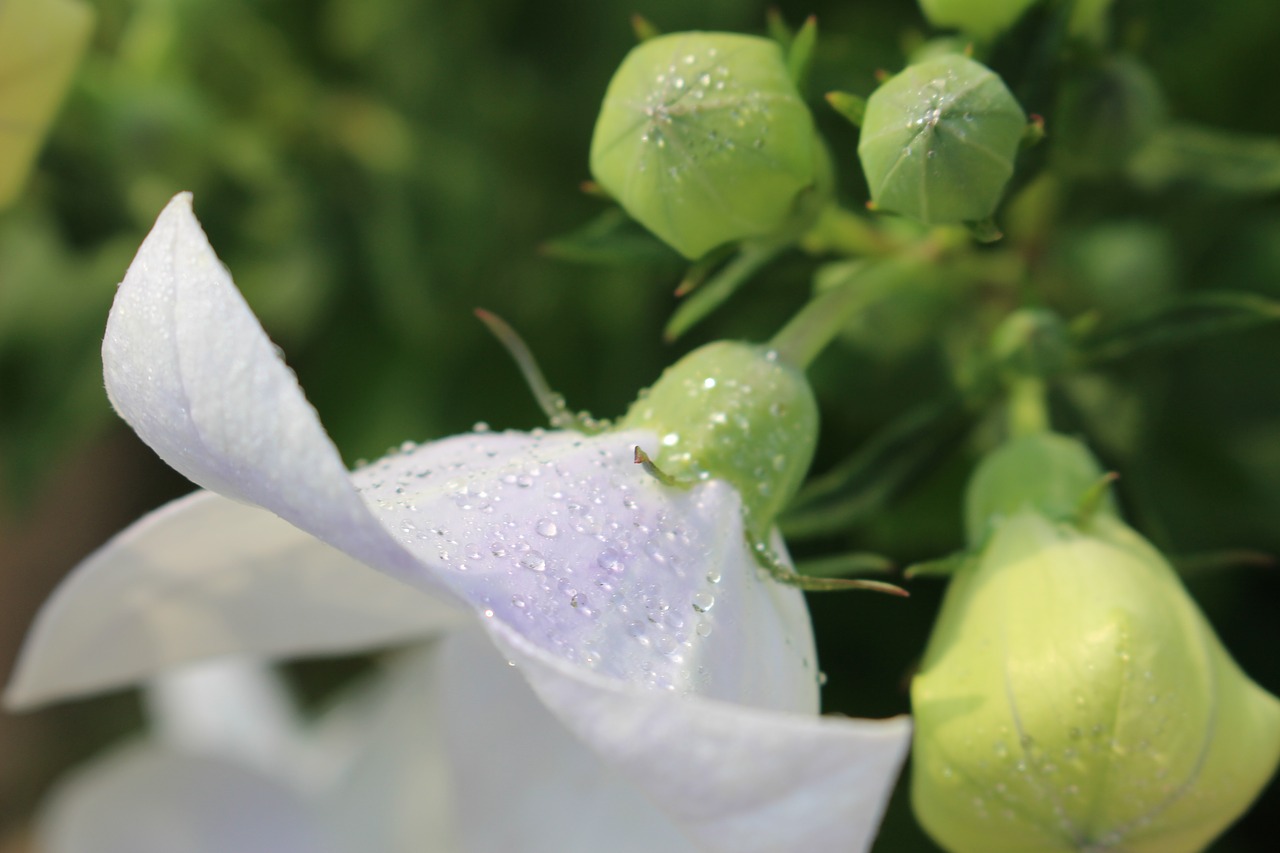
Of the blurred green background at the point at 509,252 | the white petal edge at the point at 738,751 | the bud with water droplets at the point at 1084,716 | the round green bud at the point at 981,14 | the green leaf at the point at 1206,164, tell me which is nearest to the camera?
the white petal edge at the point at 738,751

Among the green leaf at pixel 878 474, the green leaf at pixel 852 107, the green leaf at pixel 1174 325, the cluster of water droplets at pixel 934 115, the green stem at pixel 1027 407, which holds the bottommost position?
the green leaf at pixel 878 474

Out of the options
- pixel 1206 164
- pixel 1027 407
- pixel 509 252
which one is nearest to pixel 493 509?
pixel 1027 407

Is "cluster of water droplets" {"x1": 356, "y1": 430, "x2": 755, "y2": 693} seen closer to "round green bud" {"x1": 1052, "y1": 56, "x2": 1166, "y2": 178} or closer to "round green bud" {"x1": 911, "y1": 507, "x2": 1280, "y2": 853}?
"round green bud" {"x1": 911, "y1": 507, "x2": 1280, "y2": 853}

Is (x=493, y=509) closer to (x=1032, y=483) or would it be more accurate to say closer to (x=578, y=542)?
(x=578, y=542)

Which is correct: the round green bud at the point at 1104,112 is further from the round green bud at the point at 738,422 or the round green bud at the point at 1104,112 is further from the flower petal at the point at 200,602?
the flower petal at the point at 200,602

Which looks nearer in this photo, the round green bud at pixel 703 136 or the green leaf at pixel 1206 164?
the round green bud at pixel 703 136

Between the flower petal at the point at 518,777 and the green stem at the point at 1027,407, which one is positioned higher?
the green stem at the point at 1027,407

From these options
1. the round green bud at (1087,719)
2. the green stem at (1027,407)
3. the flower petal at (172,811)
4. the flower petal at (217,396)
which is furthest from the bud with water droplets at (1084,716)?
the flower petal at (172,811)
